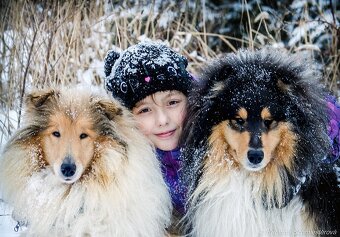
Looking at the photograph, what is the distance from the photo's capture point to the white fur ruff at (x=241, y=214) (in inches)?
120

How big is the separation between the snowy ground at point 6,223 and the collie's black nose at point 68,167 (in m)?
0.97

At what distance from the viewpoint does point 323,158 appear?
309cm

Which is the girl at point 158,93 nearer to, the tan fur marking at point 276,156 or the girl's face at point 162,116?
the girl's face at point 162,116

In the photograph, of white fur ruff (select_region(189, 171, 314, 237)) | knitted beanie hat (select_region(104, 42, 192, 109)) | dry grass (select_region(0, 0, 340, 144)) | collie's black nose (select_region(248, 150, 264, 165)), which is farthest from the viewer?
dry grass (select_region(0, 0, 340, 144))

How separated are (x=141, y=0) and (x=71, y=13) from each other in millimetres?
1188

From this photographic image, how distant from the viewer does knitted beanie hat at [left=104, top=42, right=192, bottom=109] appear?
3674 millimetres

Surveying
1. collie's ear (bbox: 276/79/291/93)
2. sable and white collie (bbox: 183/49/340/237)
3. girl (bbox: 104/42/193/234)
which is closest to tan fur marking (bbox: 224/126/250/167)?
sable and white collie (bbox: 183/49/340/237)

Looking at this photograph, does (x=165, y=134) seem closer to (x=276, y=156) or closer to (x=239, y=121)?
(x=239, y=121)

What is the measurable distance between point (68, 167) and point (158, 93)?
106 centimetres

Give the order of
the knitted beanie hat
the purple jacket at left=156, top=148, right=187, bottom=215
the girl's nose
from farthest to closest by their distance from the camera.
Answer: the girl's nose, the knitted beanie hat, the purple jacket at left=156, top=148, right=187, bottom=215

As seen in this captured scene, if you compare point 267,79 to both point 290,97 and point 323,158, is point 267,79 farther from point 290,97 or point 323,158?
point 323,158

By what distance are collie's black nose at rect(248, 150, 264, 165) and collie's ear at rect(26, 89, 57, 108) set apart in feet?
4.11

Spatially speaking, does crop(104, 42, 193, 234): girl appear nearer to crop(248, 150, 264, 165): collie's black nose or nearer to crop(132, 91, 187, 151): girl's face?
crop(132, 91, 187, 151): girl's face

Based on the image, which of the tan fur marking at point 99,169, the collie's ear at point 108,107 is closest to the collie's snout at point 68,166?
the tan fur marking at point 99,169
